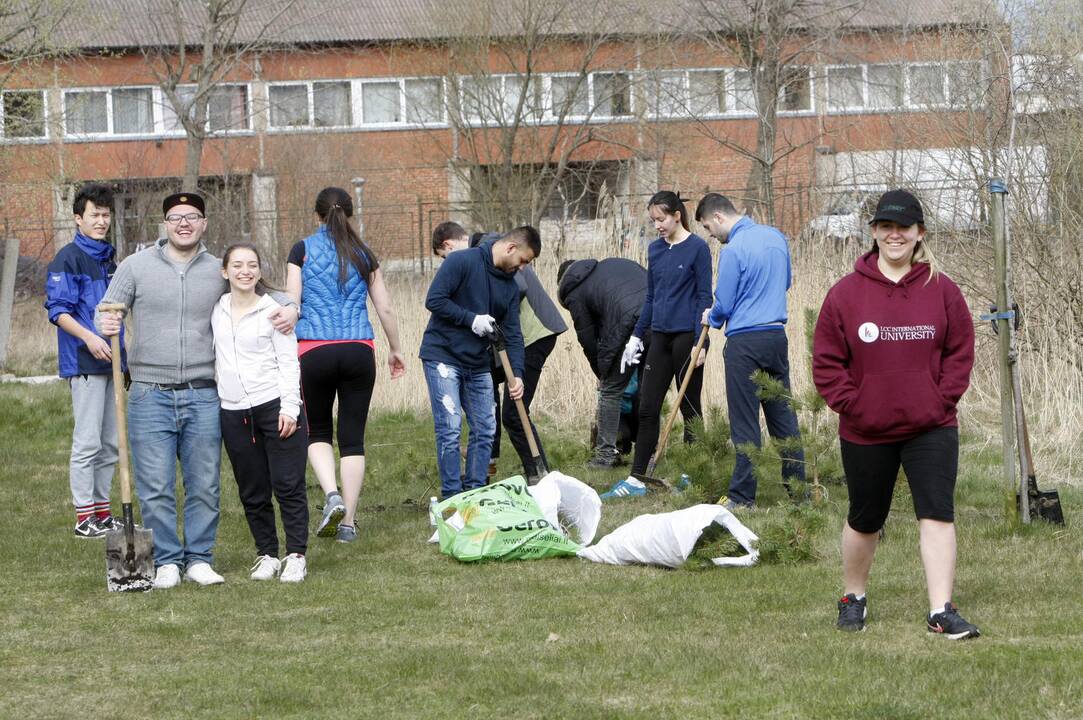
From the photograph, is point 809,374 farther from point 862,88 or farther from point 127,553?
point 862,88

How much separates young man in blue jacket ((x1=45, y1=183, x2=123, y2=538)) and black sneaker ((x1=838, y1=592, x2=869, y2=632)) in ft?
14.0

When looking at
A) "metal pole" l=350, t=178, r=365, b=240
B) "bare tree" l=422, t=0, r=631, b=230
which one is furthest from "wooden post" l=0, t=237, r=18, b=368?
"bare tree" l=422, t=0, r=631, b=230

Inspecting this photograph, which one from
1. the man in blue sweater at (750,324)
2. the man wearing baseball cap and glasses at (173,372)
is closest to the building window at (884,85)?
the man in blue sweater at (750,324)

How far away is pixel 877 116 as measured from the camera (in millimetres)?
19469

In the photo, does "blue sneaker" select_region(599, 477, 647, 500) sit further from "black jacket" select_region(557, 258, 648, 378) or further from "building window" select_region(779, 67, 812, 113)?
"building window" select_region(779, 67, 812, 113)

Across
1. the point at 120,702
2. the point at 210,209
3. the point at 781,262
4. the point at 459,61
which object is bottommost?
the point at 120,702

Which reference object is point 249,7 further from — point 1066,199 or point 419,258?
point 1066,199

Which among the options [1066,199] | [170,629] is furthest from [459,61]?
[170,629]

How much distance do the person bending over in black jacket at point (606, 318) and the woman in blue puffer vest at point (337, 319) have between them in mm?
A: 2886

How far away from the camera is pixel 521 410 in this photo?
881 cm

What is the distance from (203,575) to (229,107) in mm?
27991

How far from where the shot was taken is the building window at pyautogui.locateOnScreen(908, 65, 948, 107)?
1339cm

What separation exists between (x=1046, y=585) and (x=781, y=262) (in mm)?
2635

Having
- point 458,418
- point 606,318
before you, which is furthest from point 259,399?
point 606,318
